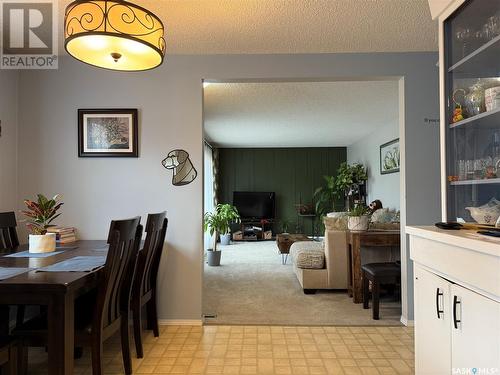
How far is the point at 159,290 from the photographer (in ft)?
9.56

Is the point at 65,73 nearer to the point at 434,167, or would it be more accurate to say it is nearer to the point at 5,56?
the point at 5,56

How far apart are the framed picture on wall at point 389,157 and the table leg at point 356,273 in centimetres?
235

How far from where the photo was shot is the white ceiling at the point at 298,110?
3938 millimetres

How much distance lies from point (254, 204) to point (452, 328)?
693cm

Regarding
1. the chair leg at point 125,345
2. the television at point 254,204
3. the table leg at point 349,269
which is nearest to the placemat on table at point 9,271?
the chair leg at point 125,345

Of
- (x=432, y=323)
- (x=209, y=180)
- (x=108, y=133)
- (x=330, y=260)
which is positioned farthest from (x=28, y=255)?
(x=209, y=180)

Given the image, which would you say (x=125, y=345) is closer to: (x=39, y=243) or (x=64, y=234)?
(x=39, y=243)

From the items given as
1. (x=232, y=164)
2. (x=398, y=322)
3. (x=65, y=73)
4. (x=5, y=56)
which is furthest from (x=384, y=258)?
(x=232, y=164)

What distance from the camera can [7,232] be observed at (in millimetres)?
2588

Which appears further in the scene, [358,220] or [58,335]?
[358,220]

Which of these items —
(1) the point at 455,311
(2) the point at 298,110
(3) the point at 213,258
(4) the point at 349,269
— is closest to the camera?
(1) the point at 455,311

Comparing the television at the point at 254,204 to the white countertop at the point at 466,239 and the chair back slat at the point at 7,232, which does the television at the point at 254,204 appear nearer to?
the chair back slat at the point at 7,232

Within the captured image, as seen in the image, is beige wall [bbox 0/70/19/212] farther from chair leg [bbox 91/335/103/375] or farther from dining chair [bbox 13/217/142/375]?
chair leg [bbox 91/335/103/375]

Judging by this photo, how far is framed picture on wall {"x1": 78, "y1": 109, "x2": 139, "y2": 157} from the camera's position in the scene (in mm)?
2934
